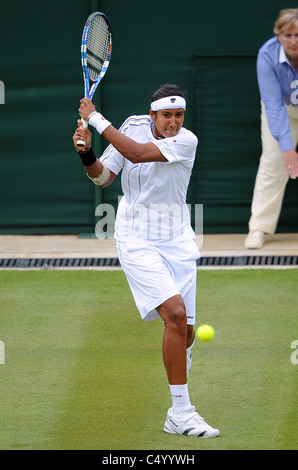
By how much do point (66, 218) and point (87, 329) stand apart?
253 centimetres

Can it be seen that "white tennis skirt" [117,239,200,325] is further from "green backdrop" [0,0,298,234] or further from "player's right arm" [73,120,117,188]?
"green backdrop" [0,0,298,234]

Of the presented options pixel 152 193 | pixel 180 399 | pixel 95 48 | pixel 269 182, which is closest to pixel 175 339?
pixel 180 399

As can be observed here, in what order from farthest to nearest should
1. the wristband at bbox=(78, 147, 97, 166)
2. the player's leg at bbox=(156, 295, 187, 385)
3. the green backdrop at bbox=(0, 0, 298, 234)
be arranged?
the green backdrop at bbox=(0, 0, 298, 234) → the wristband at bbox=(78, 147, 97, 166) → the player's leg at bbox=(156, 295, 187, 385)

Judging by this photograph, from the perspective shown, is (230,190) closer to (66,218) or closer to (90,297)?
(66,218)

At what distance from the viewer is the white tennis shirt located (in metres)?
5.30

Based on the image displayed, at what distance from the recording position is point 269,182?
8414 millimetres

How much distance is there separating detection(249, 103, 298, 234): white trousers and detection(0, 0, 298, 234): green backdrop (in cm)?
42

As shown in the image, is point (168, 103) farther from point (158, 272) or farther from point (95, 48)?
point (158, 272)

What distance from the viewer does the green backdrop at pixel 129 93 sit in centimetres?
863

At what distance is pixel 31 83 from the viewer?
8.79 m

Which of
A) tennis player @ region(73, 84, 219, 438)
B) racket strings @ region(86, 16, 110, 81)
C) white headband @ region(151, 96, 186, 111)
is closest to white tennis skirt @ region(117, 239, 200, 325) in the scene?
Result: tennis player @ region(73, 84, 219, 438)

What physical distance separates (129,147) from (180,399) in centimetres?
135

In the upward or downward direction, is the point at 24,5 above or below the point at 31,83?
above

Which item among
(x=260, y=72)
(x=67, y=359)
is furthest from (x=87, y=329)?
(x=260, y=72)
